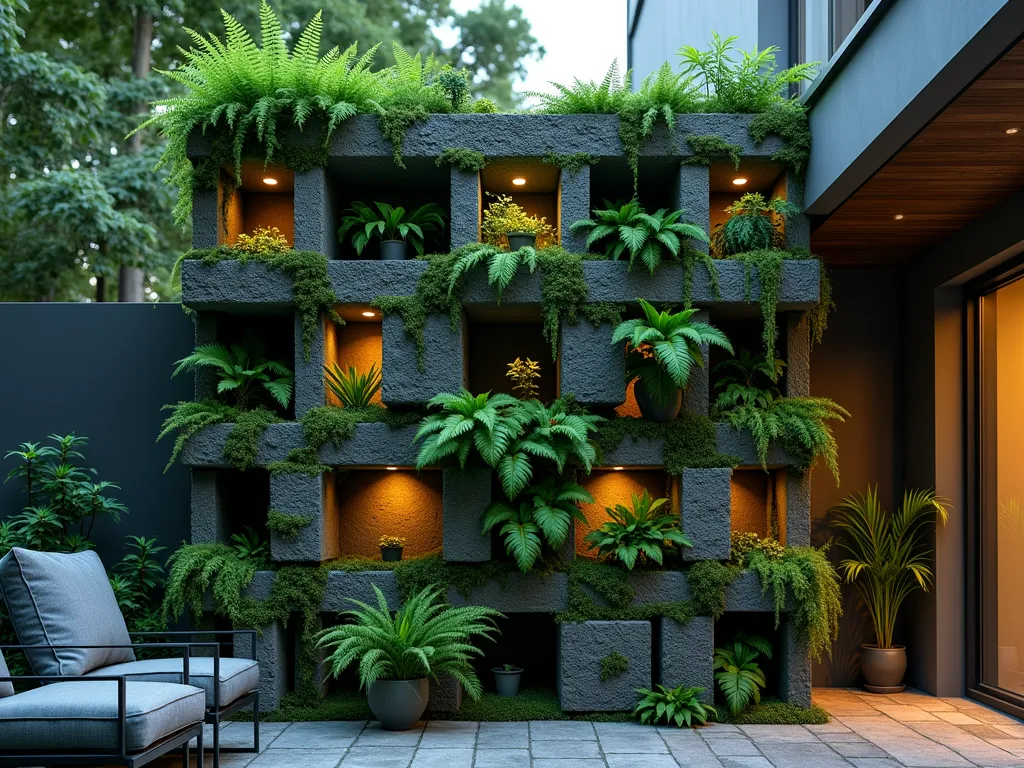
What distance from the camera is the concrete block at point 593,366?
6914 millimetres

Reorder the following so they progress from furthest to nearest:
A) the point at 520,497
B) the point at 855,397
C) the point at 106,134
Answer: the point at 106,134
the point at 855,397
the point at 520,497

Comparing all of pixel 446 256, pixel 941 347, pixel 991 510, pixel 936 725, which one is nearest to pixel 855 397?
pixel 941 347

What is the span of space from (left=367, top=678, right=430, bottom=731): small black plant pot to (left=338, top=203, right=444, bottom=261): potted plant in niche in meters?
2.96

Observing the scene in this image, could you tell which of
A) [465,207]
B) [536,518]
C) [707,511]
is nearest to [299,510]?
[536,518]

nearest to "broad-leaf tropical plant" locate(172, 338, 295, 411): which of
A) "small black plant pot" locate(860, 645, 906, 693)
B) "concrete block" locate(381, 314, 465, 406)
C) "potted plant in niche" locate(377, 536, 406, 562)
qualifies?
"concrete block" locate(381, 314, 465, 406)

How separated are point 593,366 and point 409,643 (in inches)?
87.9

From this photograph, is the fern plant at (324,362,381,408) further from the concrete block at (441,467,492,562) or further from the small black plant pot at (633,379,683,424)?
the small black plant pot at (633,379,683,424)

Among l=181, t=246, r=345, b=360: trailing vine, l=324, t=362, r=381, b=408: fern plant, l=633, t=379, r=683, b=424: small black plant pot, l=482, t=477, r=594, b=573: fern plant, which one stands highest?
l=181, t=246, r=345, b=360: trailing vine

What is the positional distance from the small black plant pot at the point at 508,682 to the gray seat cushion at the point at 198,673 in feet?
6.27

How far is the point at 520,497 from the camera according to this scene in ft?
22.5

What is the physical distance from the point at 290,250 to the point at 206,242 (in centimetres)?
61

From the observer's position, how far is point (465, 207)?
710 cm

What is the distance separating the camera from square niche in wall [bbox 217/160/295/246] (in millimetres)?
7258

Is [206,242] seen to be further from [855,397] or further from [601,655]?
[855,397]
